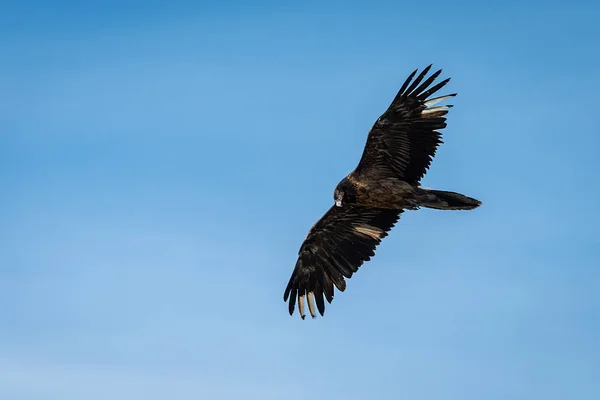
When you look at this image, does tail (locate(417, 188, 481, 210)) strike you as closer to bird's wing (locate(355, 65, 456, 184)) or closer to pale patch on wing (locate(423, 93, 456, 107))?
bird's wing (locate(355, 65, 456, 184))

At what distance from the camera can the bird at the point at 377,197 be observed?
61.7 feet

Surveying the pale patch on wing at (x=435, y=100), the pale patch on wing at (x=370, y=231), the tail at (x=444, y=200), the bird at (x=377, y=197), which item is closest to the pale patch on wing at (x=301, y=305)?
the bird at (x=377, y=197)

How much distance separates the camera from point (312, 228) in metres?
21.7

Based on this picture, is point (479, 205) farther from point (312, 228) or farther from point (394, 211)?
point (312, 228)

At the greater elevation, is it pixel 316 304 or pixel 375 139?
pixel 375 139

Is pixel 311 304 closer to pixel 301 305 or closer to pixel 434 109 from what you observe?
pixel 301 305

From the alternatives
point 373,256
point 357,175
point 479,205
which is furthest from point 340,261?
point 479,205

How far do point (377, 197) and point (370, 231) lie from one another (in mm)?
1761

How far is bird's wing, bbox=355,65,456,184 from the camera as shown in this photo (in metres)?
18.7

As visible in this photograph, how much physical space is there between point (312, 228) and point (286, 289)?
163cm

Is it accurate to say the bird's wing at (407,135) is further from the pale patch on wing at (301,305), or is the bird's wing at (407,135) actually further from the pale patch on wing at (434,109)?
the pale patch on wing at (301,305)

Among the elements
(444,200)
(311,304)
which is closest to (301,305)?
(311,304)

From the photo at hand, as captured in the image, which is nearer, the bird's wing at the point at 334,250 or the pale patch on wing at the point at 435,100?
the pale patch on wing at the point at 435,100

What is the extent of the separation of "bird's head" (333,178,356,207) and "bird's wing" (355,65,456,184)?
0.36 m
